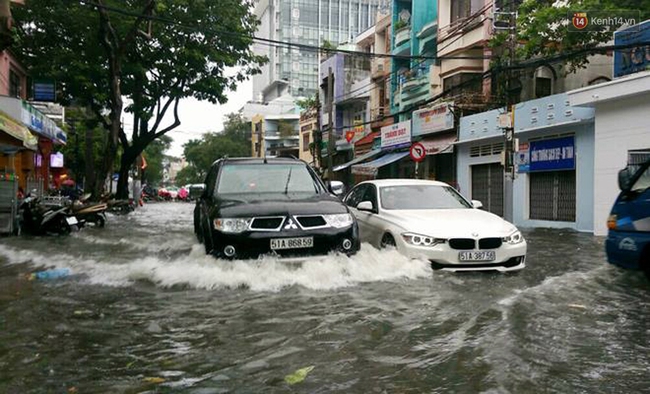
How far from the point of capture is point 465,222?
7.54m

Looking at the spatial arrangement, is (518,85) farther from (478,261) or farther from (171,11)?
→ (478,261)

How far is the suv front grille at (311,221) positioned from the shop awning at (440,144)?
17929 millimetres

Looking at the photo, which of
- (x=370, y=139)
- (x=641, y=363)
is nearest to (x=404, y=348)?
(x=641, y=363)

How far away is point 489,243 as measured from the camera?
23.9 ft

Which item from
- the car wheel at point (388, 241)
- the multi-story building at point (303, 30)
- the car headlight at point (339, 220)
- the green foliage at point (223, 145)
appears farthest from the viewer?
the multi-story building at point (303, 30)

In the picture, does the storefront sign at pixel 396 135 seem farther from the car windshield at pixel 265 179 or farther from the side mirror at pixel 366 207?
the car windshield at pixel 265 179

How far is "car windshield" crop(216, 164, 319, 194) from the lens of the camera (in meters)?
7.82

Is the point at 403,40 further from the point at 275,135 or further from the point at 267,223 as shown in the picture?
the point at 275,135

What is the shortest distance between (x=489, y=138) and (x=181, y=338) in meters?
18.6

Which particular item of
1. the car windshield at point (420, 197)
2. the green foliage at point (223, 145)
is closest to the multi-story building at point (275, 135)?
the green foliage at point (223, 145)

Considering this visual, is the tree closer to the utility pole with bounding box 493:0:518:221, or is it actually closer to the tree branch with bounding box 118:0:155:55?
the tree branch with bounding box 118:0:155:55

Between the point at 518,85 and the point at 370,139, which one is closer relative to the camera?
the point at 518,85

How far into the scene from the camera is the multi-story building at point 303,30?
97562 millimetres

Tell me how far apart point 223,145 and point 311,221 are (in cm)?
6501
